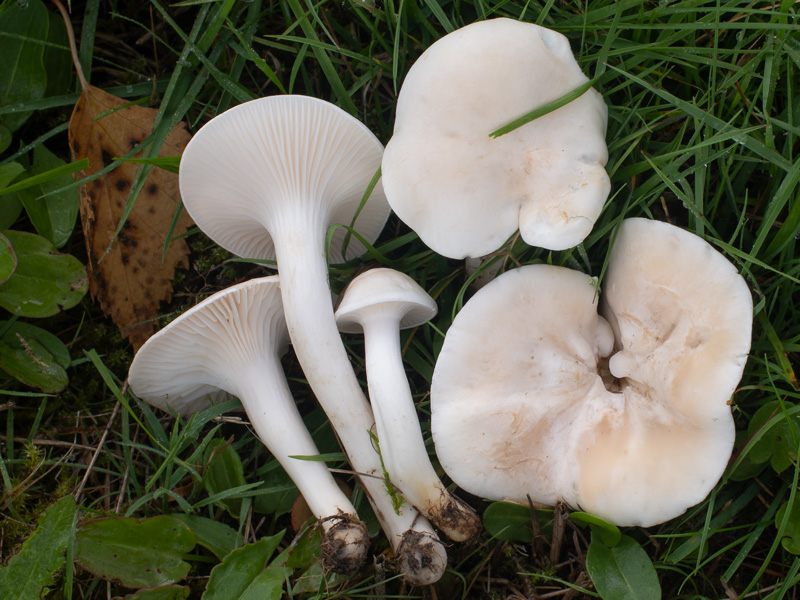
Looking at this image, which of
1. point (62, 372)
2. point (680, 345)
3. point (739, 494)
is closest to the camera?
point (680, 345)

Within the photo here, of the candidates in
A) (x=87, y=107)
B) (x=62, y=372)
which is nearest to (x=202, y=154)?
(x=87, y=107)

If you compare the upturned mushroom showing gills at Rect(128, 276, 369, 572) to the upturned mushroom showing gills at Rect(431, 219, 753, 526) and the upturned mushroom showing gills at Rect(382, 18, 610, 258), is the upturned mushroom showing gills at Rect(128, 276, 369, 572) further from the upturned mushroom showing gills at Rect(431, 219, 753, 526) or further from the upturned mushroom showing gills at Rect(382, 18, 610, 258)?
the upturned mushroom showing gills at Rect(382, 18, 610, 258)

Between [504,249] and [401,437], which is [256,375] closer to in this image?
[401,437]

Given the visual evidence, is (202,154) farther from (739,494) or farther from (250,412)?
(739,494)

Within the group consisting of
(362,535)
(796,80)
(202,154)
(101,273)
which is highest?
(202,154)

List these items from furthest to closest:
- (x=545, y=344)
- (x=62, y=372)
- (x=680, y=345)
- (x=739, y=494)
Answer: (x=62, y=372)
(x=739, y=494)
(x=545, y=344)
(x=680, y=345)

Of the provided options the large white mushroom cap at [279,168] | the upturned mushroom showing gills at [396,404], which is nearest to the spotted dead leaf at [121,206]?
the large white mushroom cap at [279,168]

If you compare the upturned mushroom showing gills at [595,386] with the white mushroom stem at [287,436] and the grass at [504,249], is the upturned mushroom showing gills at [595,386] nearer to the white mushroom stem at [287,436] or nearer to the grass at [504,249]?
the grass at [504,249]
